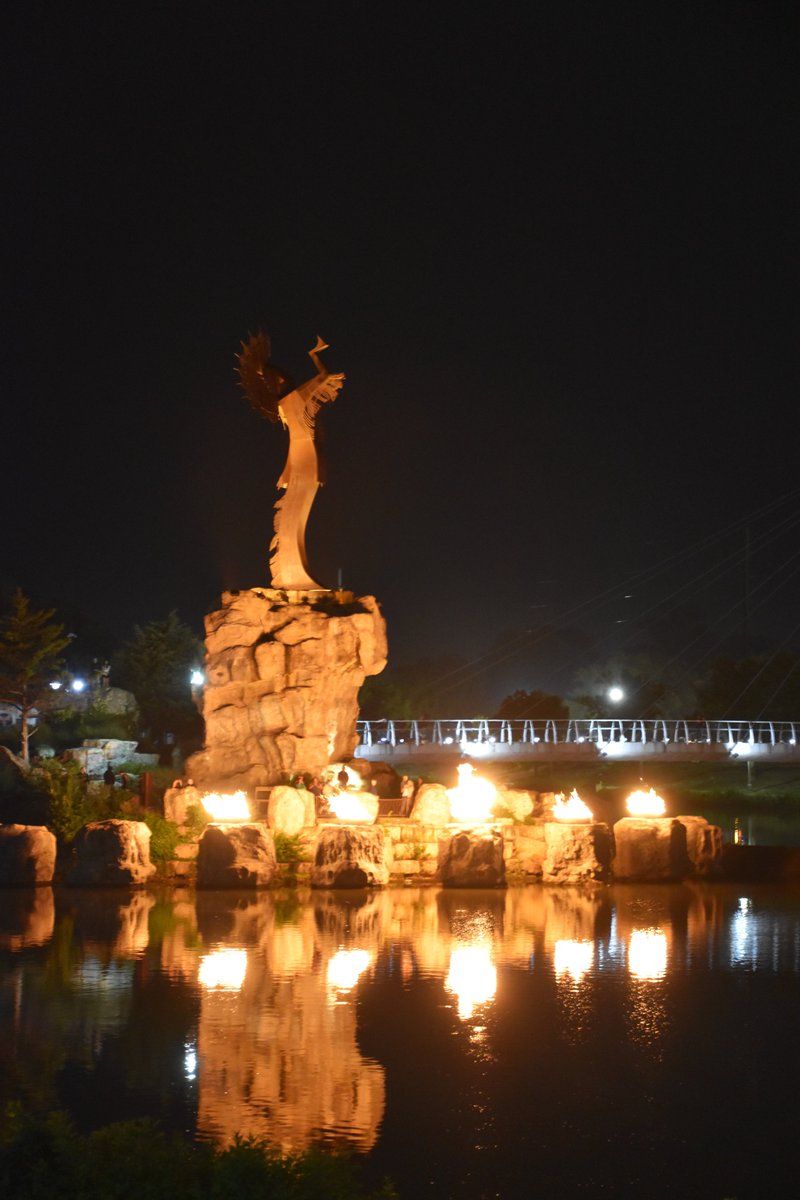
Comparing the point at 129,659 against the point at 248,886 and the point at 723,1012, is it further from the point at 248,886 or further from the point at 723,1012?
the point at 723,1012

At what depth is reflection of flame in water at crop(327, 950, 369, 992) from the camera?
493 inches

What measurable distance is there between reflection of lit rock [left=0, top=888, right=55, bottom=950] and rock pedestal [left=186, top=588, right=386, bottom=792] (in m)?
6.20

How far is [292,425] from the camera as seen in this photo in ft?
91.7

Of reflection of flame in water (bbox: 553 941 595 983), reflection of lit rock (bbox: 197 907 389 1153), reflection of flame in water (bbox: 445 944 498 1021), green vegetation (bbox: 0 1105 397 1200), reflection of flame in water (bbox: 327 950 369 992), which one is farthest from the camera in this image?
reflection of flame in water (bbox: 553 941 595 983)

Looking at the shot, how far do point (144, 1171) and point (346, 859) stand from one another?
15.0m

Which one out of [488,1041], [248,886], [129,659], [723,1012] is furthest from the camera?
[129,659]

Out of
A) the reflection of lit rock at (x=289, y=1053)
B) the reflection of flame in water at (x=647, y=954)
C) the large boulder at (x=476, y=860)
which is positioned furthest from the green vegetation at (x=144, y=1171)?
the large boulder at (x=476, y=860)

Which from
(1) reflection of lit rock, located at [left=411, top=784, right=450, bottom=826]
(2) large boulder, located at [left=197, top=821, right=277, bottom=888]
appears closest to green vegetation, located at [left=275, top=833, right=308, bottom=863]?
(2) large boulder, located at [left=197, top=821, right=277, bottom=888]

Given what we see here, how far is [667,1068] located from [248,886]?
1162 centimetres

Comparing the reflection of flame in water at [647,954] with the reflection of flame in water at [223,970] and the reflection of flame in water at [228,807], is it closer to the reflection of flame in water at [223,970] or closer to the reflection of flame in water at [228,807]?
the reflection of flame in water at [223,970]

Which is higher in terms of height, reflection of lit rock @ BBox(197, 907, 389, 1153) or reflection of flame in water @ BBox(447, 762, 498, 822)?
reflection of flame in water @ BBox(447, 762, 498, 822)

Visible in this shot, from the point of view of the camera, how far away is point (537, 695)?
58188mm

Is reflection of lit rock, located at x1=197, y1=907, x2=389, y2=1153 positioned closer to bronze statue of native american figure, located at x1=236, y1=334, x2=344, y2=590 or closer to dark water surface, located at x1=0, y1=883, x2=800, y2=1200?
dark water surface, located at x1=0, y1=883, x2=800, y2=1200

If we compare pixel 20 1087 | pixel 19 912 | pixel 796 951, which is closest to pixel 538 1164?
pixel 20 1087
